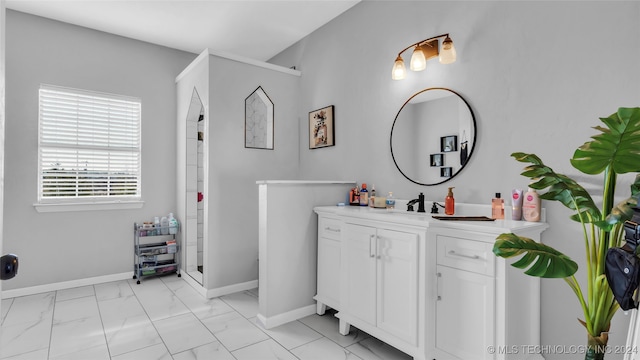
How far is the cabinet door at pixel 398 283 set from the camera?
207 cm

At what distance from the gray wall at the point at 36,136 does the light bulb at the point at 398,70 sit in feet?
10.2

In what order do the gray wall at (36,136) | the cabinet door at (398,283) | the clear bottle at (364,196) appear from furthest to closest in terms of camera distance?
the gray wall at (36,136) < the clear bottle at (364,196) < the cabinet door at (398,283)

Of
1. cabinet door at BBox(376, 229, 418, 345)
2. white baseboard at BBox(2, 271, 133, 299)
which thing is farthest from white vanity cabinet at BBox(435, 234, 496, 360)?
white baseboard at BBox(2, 271, 133, 299)

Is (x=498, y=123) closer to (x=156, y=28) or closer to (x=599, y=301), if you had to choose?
(x=599, y=301)

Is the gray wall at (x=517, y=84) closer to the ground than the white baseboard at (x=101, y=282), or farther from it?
farther from it

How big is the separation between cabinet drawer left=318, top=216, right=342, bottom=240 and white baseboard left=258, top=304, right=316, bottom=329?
700mm

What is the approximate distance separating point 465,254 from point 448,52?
144 centimetres

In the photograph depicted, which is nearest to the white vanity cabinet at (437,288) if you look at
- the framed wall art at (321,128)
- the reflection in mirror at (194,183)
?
the framed wall art at (321,128)

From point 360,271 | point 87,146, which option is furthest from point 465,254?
point 87,146

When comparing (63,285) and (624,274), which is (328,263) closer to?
(624,274)

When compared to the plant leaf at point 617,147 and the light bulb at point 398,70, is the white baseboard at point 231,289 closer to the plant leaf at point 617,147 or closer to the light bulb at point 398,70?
the light bulb at point 398,70

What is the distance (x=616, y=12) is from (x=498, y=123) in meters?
0.79

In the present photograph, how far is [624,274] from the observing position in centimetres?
124

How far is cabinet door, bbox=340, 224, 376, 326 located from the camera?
2.35 metres
